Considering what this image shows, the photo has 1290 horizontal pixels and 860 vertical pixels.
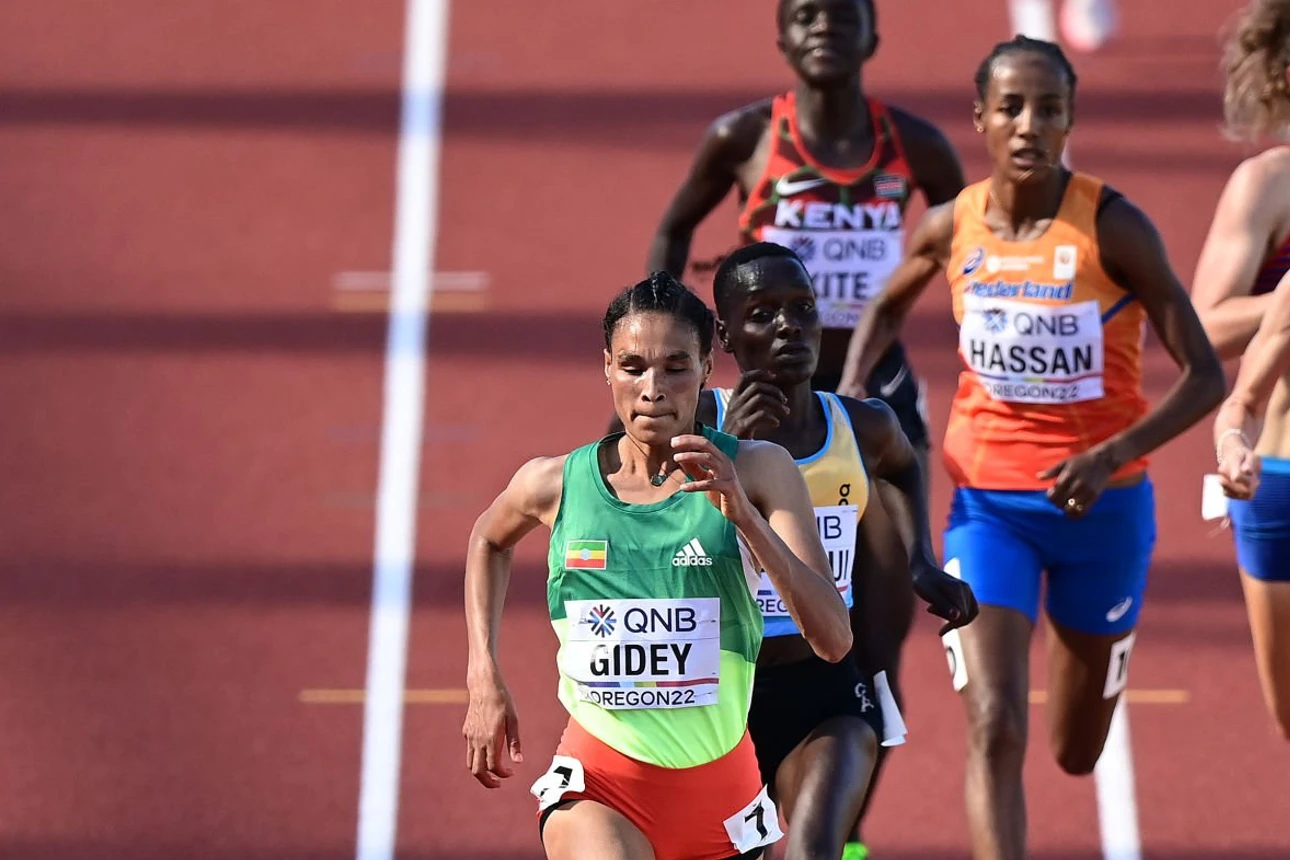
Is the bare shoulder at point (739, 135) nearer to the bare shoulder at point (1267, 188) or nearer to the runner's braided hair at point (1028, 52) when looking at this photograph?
the runner's braided hair at point (1028, 52)

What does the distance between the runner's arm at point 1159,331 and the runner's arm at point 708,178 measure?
4.46 ft

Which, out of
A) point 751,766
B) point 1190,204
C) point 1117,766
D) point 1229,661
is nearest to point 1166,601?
point 1229,661

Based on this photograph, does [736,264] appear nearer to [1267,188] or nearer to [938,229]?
[938,229]

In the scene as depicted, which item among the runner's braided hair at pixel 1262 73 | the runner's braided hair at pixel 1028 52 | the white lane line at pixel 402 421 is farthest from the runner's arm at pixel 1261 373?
the white lane line at pixel 402 421

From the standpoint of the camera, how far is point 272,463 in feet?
27.7

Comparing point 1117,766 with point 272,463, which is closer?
point 1117,766

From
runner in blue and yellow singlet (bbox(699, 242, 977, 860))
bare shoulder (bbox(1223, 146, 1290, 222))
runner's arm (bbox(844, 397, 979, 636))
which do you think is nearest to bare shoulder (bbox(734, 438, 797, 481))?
runner in blue and yellow singlet (bbox(699, 242, 977, 860))

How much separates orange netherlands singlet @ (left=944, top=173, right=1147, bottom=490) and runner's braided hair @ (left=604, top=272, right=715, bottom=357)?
1.47m

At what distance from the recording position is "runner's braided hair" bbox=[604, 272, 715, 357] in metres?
4.05

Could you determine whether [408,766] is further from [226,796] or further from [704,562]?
[704,562]

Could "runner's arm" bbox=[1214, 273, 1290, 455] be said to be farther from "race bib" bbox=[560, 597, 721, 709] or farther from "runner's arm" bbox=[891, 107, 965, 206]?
"race bib" bbox=[560, 597, 721, 709]

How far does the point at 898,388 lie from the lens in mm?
6156

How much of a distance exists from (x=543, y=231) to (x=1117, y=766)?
3759 mm

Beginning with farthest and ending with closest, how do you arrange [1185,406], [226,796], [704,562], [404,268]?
[404,268], [226,796], [1185,406], [704,562]
